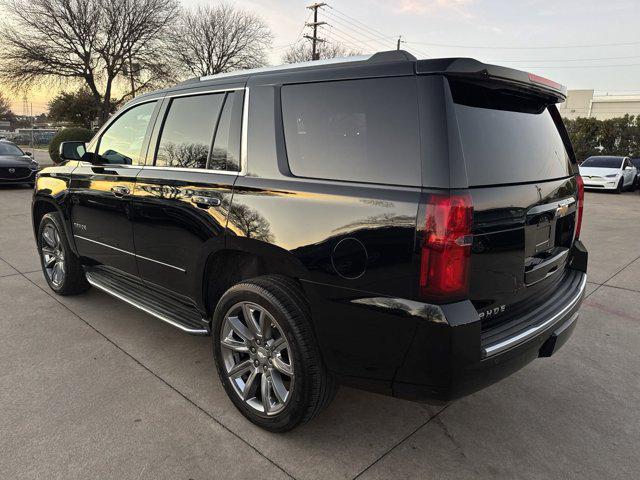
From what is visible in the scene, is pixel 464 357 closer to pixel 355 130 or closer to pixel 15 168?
pixel 355 130

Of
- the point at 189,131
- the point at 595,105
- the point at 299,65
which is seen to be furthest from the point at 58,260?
the point at 595,105

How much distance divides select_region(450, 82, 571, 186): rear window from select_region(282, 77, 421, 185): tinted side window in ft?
0.77

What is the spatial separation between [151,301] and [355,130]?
2.04 m

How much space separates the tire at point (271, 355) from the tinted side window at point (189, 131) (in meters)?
0.98

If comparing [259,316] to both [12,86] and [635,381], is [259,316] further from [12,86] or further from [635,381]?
[12,86]

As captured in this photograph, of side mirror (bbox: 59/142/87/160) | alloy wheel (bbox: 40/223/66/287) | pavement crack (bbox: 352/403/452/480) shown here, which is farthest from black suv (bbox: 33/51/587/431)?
alloy wheel (bbox: 40/223/66/287)

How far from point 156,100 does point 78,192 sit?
118cm

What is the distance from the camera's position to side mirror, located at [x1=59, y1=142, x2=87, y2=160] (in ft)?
13.4

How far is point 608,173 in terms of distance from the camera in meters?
17.2

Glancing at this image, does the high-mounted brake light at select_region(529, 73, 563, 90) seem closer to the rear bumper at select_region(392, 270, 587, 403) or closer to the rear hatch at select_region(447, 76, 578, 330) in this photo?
the rear hatch at select_region(447, 76, 578, 330)

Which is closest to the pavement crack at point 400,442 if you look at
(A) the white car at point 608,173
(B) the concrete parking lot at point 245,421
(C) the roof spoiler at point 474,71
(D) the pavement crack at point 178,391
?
(B) the concrete parking lot at point 245,421

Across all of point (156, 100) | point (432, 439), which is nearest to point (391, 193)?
point (432, 439)

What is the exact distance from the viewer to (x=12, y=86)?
25.6m

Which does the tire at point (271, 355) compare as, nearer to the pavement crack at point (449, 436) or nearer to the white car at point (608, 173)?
the pavement crack at point (449, 436)
